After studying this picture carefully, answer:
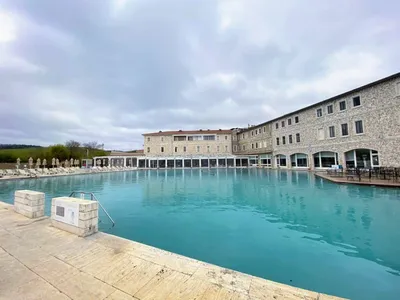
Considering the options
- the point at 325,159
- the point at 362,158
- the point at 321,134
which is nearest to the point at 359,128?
the point at 362,158

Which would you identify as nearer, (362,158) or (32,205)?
(32,205)

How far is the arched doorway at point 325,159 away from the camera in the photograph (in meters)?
21.0

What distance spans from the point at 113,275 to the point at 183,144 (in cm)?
4028

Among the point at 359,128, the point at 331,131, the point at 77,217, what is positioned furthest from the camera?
the point at 331,131

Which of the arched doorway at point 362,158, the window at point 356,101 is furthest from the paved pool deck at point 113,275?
the window at point 356,101

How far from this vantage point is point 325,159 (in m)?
22.3

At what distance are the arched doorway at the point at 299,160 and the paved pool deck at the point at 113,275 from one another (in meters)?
26.2

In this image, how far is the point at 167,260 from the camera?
297cm

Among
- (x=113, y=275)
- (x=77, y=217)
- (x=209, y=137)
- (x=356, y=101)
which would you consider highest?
(x=209, y=137)

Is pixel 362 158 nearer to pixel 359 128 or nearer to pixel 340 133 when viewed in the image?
pixel 359 128

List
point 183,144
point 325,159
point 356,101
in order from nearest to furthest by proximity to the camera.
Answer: point 356,101 < point 325,159 < point 183,144

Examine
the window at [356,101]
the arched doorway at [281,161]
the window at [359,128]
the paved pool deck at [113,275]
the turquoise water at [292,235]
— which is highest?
the window at [356,101]

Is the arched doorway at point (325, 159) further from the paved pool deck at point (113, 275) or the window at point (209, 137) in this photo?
the paved pool deck at point (113, 275)

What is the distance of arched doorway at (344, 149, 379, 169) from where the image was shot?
16.8m
